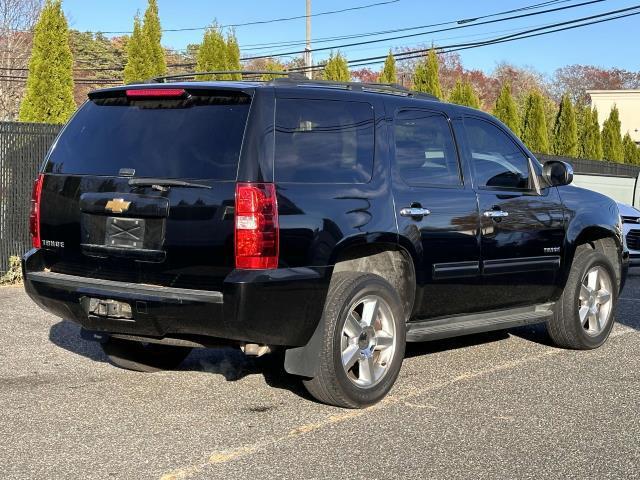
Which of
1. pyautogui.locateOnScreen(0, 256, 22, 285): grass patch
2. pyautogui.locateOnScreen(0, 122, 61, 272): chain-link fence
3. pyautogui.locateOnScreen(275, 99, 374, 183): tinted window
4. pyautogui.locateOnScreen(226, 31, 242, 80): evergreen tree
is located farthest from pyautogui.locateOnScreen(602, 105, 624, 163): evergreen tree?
pyautogui.locateOnScreen(275, 99, 374, 183): tinted window

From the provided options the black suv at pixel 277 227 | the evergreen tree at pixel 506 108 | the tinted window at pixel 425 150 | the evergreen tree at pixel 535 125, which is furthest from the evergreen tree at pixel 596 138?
the tinted window at pixel 425 150

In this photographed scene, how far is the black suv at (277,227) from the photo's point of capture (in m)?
4.75

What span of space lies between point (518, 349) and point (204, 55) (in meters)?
17.0

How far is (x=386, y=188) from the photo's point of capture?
5.48 metres

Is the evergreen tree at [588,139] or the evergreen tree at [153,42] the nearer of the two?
the evergreen tree at [153,42]

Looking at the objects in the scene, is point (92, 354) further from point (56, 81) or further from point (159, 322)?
point (56, 81)

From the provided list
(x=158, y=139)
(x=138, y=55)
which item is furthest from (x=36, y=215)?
(x=138, y=55)

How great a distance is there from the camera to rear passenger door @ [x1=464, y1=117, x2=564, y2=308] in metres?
6.27

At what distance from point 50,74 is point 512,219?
11.6 meters

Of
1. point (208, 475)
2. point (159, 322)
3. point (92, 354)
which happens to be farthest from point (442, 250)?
point (92, 354)

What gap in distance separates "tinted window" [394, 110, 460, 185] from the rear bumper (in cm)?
116

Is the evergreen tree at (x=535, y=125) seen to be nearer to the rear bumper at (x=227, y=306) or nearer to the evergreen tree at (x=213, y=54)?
the evergreen tree at (x=213, y=54)

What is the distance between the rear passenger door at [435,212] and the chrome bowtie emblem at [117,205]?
5.47 ft

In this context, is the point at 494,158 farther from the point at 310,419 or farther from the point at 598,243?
the point at 310,419
